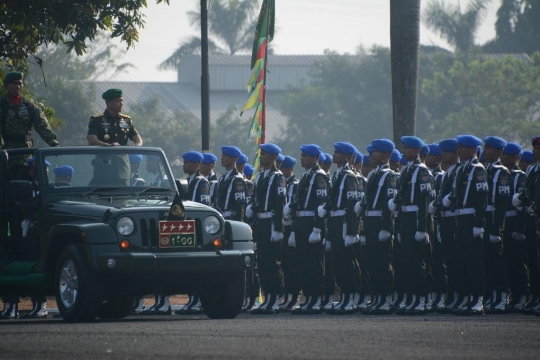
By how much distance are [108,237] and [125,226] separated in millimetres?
206

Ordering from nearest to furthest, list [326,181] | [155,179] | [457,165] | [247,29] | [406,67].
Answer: [155,179], [457,165], [326,181], [406,67], [247,29]

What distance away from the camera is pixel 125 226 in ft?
42.1

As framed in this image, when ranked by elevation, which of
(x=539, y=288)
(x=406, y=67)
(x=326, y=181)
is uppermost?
(x=406, y=67)

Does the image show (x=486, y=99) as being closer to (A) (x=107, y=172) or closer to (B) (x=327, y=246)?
(B) (x=327, y=246)

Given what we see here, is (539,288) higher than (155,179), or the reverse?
(155,179)

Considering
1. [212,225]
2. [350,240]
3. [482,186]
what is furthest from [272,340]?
[350,240]

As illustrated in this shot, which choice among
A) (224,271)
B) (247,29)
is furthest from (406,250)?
(247,29)

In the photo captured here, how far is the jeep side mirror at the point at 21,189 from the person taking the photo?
43.4 feet

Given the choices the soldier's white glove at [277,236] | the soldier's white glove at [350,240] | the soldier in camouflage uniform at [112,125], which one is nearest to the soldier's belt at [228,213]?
the soldier's white glove at [277,236]

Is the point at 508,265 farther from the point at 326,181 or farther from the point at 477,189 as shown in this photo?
the point at 326,181

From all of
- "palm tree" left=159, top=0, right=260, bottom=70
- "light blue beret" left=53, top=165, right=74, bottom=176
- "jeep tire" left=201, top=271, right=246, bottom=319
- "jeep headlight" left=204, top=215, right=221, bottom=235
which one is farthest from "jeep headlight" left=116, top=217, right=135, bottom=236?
"palm tree" left=159, top=0, right=260, bottom=70

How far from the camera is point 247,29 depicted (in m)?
74.1

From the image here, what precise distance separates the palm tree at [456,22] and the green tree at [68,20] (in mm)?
51191

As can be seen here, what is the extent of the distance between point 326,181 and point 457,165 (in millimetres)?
2080
